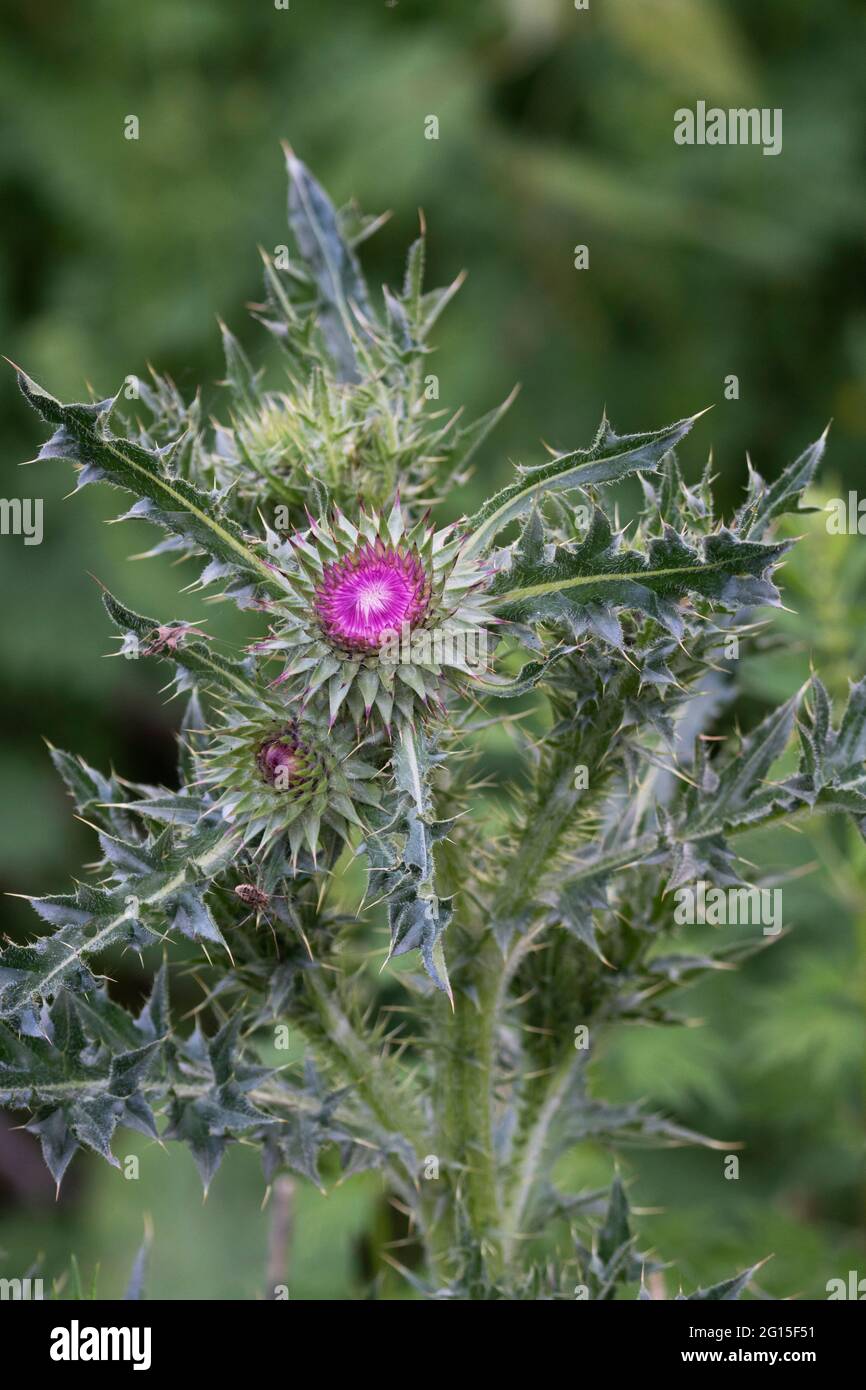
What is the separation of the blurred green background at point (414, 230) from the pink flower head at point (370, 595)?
3.55 metres

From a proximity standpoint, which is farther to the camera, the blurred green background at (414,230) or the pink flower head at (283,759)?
the blurred green background at (414,230)

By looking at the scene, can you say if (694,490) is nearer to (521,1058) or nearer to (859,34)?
(521,1058)

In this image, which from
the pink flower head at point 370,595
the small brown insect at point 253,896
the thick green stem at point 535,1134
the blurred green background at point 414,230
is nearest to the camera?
the pink flower head at point 370,595

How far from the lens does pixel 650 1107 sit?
178 inches

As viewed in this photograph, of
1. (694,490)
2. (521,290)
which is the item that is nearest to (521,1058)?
(694,490)

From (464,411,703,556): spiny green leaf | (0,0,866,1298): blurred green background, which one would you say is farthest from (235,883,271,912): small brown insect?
(0,0,866,1298): blurred green background

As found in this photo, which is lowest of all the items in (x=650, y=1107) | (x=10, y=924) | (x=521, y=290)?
(x=650, y=1107)

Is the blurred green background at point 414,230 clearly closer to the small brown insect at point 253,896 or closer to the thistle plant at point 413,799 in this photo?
the thistle plant at point 413,799

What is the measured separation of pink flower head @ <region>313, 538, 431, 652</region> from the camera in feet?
6.01

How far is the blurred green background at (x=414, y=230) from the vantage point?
5.89 meters

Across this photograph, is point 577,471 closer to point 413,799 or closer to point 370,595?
point 370,595

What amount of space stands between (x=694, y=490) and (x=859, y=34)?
18.0 ft

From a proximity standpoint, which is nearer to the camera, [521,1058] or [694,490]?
[694,490]

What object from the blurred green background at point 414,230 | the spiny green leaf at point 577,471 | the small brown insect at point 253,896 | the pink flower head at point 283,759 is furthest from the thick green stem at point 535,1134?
the blurred green background at point 414,230
